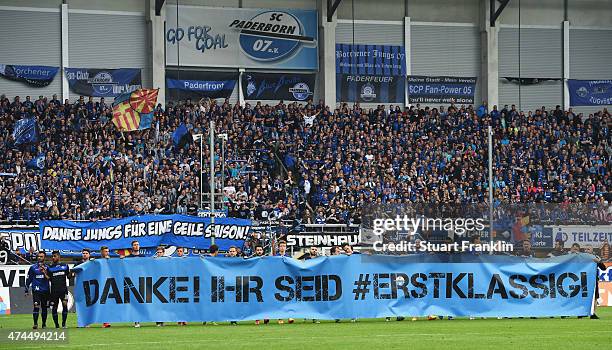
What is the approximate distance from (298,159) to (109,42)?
11156mm

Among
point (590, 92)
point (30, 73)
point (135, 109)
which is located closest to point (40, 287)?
point (135, 109)

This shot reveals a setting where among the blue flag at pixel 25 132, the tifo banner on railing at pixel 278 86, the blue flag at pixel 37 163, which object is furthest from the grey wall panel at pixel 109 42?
the blue flag at pixel 37 163

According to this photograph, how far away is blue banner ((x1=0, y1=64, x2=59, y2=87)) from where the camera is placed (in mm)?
55000

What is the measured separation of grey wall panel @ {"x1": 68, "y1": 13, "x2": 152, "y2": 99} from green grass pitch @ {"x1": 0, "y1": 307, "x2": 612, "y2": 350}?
29.1 metres

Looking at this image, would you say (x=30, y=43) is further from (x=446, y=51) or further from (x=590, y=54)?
(x=590, y=54)

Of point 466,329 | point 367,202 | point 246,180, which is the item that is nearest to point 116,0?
point 246,180

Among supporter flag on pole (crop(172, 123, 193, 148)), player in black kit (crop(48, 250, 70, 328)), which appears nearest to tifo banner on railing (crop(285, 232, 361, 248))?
supporter flag on pole (crop(172, 123, 193, 148))

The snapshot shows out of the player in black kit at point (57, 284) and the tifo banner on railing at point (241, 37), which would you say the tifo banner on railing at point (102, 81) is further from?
the player in black kit at point (57, 284)

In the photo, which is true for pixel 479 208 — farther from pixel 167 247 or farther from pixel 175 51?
pixel 175 51

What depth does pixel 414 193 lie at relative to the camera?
174ft

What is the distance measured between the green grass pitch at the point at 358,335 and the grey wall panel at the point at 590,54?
38045 mm

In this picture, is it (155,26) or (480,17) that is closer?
(155,26)

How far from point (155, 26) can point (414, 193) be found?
1492 centimetres

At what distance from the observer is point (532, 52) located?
6394 cm
